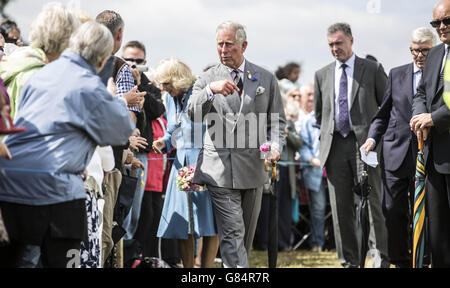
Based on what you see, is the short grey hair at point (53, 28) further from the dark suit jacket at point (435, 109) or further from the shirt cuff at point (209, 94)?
the dark suit jacket at point (435, 109)

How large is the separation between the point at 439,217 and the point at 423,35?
7.40 feet

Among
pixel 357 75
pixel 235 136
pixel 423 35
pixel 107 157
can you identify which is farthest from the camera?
pixel 357 75

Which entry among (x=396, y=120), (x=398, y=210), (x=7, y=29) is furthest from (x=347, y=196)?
(x=7, y=29)

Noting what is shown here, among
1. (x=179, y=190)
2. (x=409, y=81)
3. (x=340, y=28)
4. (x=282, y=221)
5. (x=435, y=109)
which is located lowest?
(x=282, y=221)

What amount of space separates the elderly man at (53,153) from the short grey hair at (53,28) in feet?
0.89

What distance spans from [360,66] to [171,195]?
99.8 inches

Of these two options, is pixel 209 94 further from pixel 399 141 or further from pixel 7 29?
pixel 7 29

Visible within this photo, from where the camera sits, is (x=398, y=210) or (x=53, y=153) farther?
(x=398, y=210)

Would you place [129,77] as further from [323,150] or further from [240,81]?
[323,150]

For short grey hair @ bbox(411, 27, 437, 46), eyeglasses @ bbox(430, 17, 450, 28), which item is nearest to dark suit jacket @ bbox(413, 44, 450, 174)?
eyeglasses @ bbox(430, 17, 450, 28)

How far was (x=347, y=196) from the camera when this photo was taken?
7766mm

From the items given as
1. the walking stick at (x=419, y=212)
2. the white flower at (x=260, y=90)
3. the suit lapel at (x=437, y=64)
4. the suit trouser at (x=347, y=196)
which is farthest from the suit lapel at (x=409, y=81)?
the white flower at (x=260, y=90)

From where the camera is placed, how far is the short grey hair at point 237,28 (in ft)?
20.2

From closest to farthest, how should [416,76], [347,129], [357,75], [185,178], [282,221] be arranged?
[185,178]
[416,76]
[347,129]
[357,75]
[282,221]
